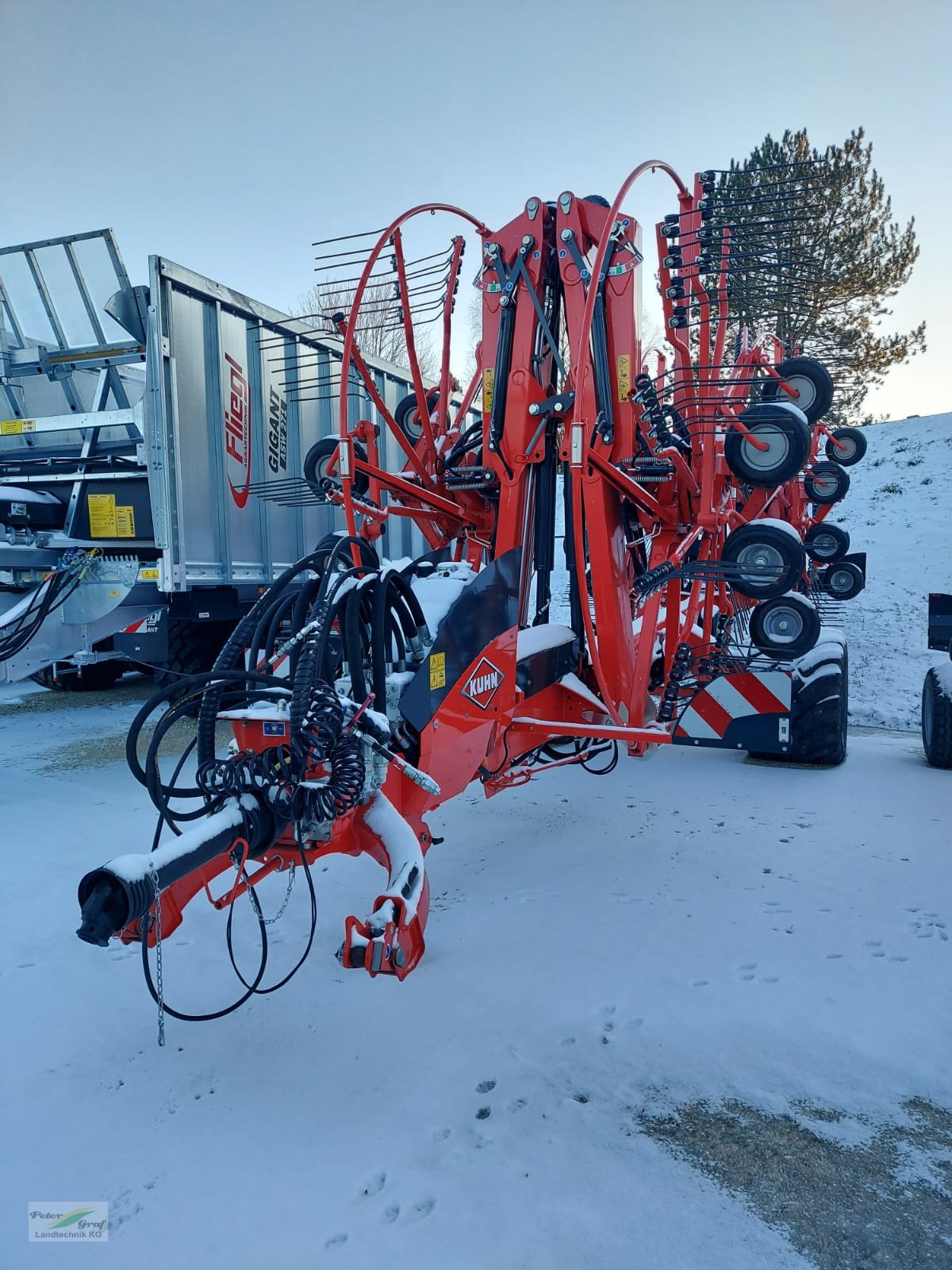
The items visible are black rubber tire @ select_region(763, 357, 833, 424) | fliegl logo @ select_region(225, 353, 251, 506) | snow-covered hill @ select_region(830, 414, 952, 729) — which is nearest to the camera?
black rubber tire @ select_region(763, 357, 833, 424)

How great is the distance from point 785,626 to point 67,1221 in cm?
350

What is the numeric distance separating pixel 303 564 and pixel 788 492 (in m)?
5.53

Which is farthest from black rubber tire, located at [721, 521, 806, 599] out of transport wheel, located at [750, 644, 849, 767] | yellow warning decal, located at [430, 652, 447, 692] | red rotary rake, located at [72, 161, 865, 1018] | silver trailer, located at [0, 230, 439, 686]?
silver trailer, located at [0, 230, 439, 686]

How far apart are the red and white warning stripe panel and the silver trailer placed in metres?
2.90

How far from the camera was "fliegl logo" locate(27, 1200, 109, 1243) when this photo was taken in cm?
169

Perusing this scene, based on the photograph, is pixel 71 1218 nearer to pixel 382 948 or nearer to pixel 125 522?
pixel 382 948

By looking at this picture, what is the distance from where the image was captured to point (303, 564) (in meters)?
2.77

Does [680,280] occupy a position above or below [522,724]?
above

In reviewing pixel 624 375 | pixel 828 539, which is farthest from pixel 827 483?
pixel 624 375

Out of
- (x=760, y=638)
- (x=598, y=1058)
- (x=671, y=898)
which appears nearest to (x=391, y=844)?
(x=598, y=1058)

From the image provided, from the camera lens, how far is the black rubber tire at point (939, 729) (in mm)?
5145

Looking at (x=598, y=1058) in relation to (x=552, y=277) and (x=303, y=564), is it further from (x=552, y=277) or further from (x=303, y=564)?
(x=552, y=277)

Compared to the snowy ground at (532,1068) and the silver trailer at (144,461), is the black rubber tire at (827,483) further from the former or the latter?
the snowy ground at (532,1068)

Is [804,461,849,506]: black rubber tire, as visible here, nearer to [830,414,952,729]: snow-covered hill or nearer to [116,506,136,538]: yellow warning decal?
[830,414,952,729]: snow-covered hill
